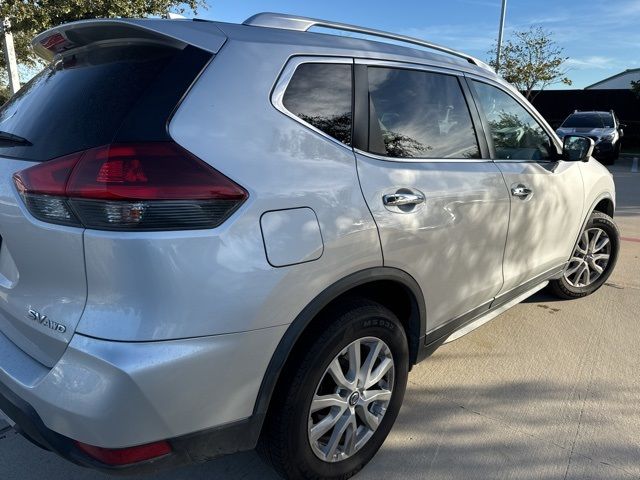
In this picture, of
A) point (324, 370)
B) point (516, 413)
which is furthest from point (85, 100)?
point (516, 413)

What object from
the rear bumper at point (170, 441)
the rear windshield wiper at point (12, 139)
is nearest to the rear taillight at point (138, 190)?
the rear windshield wiper at point (12, 139)

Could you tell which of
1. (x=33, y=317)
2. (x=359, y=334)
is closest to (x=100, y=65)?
(x=33, y=317)

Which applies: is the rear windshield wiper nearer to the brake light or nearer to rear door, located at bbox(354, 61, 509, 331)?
the brake light

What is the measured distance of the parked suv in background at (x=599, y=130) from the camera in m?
15.3

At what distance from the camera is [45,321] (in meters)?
1.73

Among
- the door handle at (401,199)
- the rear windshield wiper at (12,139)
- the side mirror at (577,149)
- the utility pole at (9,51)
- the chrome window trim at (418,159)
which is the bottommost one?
the door handle at (401,199)

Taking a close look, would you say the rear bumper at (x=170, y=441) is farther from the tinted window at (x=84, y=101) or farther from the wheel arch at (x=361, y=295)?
the tinted window at (x=84, y=101)

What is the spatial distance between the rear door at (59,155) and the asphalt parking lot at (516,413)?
958 mm

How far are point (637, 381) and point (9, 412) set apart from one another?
3.27m

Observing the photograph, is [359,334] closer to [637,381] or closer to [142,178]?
[142,178]

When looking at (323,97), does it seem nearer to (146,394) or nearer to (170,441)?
(146,394)

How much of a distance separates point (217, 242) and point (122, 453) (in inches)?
28.6

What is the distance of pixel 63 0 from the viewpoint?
1025 cm

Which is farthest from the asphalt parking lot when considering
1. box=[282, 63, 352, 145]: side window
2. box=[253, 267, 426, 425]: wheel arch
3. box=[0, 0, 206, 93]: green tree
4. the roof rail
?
box=[0, 0, 206, 93]: green tree
